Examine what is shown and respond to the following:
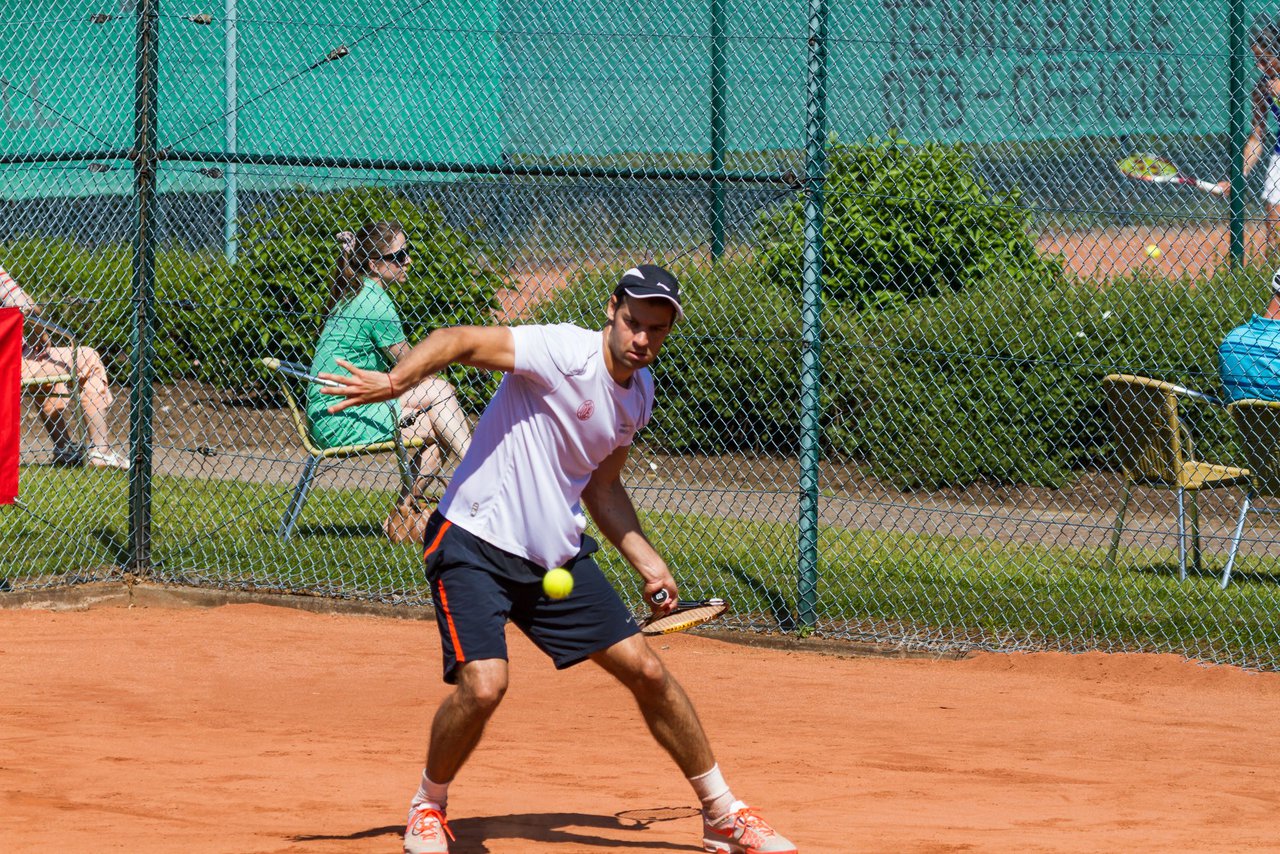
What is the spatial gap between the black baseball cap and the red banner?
477 centimetres

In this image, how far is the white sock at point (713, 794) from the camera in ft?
15.4

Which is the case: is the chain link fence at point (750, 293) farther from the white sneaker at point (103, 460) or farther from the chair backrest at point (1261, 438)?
the chair backrest at point (1261, 438)

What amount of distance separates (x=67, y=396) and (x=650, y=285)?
280 inches

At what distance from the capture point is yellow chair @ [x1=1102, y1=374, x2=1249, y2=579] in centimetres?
816

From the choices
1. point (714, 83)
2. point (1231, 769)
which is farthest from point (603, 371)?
point (714, 83)

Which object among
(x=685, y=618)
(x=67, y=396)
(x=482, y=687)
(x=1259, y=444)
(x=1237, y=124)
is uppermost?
(x=1237, y=124)

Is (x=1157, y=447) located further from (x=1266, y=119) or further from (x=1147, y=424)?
(x=1266, y=119)

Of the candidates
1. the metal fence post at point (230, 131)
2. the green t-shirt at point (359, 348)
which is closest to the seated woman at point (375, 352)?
the green t-shirt at point (359, 348)

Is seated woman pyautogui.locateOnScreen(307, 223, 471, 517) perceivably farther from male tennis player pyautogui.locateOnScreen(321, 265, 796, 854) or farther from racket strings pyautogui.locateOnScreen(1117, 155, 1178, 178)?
racket strings pyautogui.locateOnScreen(1117, 155, 1178, 178)

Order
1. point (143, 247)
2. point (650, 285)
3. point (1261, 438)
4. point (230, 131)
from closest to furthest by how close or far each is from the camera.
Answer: point (650, 285) < point (1261, 438) < point (143, 247) < point (230, 131)

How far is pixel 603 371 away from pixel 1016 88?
675cm

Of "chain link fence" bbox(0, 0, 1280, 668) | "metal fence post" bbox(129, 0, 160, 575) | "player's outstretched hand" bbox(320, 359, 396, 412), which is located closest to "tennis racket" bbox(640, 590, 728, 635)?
"player's outstretched hand" bbox(320, 359, 396, 412)

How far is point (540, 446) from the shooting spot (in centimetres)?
465

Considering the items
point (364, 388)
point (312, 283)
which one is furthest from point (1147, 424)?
point (312, 283)
